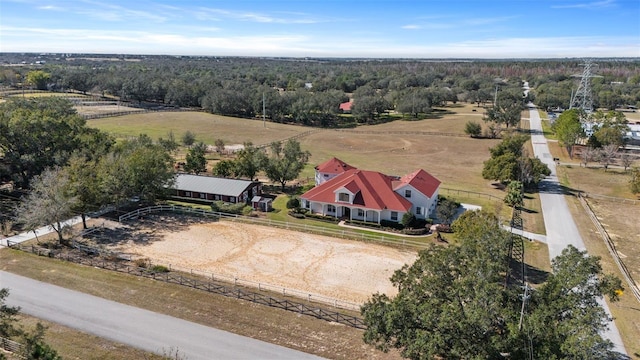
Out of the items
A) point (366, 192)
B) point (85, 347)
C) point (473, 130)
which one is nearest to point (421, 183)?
point (366, 192)

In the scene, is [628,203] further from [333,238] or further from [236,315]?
[236,315]

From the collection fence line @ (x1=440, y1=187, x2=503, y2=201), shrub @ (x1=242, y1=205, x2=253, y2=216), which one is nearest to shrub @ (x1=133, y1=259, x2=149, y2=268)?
shrub @ (x1=242, y1=205, x2=253, y2=216)

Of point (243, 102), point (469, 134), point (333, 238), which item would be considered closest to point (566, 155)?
point (469, 134)

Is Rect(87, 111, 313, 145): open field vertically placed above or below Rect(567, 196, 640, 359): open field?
above

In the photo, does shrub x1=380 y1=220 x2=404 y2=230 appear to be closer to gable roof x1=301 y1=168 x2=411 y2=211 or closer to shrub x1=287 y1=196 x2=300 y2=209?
gable roof x1=301 y1=168 x2=411 y2=211

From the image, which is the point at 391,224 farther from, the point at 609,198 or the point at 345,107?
the point at 345,107
